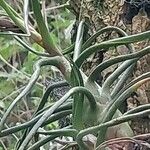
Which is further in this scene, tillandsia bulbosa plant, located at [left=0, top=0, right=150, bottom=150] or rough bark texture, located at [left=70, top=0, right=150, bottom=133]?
rough bark texture, located at [left=70, top=0, right=150, bottom=133]

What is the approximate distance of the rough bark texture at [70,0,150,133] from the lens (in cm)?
71

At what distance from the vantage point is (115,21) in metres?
0.77

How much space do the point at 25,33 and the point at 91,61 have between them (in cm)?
19

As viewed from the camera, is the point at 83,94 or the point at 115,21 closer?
the point at 83,94

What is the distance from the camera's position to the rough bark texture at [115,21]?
709mm

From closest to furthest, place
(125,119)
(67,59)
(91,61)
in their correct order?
1. (125,119)
2. (67,59)
3. (91,61)

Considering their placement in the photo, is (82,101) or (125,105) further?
(125,105)

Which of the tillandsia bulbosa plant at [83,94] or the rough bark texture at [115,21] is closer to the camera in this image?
the tillandsia bulbosa plant at [83,94]

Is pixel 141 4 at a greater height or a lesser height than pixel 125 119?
greater

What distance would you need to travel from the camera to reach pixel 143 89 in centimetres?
71

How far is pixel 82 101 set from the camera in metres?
0.61

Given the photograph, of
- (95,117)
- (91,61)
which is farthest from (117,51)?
(95,117)

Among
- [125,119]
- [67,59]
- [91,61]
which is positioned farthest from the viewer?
[91,61]

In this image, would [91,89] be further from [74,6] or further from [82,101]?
[74,6]
